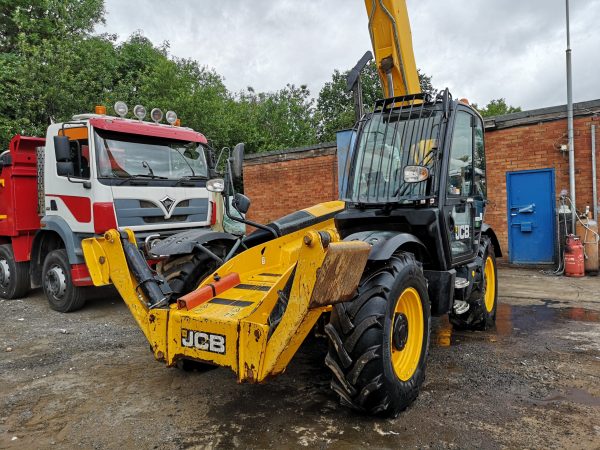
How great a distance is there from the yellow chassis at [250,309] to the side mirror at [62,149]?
124 inches

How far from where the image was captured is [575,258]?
8711 mm

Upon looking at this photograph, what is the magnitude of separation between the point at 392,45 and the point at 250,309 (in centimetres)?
364

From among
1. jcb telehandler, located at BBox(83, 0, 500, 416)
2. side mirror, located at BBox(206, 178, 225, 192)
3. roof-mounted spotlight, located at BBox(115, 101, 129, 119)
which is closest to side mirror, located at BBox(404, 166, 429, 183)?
jcb telehandler, located at BBox(83, 0, 500, 416)

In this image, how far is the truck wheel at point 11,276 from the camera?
7.93 m

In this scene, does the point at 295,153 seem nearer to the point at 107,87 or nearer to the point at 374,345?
the point at 107,87

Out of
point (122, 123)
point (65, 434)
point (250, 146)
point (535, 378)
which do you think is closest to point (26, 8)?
point (250, 146)

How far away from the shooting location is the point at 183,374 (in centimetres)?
419

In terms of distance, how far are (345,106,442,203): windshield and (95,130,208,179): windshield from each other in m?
3.57

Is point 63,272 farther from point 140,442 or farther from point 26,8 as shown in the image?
point 26,8

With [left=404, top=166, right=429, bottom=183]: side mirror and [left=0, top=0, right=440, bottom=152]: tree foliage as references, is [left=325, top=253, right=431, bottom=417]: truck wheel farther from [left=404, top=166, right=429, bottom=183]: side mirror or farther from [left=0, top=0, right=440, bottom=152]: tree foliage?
[left=0, top=0, right=440, bottom=152]: tree foliage

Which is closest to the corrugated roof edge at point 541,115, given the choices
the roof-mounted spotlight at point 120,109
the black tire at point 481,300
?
the black tire at point 481,300

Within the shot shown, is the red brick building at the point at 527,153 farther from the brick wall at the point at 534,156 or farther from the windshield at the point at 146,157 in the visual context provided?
the windshield at the point at 146,157

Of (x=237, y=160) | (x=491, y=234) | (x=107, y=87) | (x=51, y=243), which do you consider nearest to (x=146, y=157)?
(x=51, y=243)

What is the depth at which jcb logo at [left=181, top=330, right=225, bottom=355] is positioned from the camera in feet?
9.70
